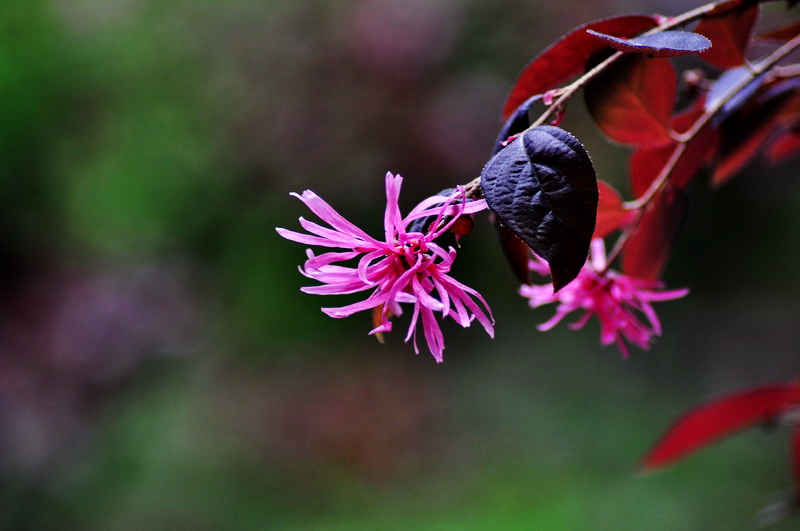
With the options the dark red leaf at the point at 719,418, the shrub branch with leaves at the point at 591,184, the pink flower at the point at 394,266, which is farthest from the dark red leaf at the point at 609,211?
the dark red leaf at the point at 719,418

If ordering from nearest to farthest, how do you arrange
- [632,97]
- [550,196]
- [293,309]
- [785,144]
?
[550,196] → [632,97] → [785,144] → [293,309]

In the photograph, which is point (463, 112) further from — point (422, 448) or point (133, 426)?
point (133, 426)

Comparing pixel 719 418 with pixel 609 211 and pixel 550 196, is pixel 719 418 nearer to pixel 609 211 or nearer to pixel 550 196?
pixel 609 211

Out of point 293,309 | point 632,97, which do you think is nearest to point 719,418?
point 632,97

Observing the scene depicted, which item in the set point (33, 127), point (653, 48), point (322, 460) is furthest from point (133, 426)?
point (653, 48)

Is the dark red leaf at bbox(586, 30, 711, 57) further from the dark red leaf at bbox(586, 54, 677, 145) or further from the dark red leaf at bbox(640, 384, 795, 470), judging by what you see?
the dark red leaf at bbox(640, 384, 795, 470)

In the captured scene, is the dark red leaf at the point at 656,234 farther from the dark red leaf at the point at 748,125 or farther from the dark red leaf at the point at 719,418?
the dark red leaf at the point at 719,418

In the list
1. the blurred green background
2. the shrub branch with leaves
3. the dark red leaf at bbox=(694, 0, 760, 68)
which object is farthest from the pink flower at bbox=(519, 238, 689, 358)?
the blurred green background
